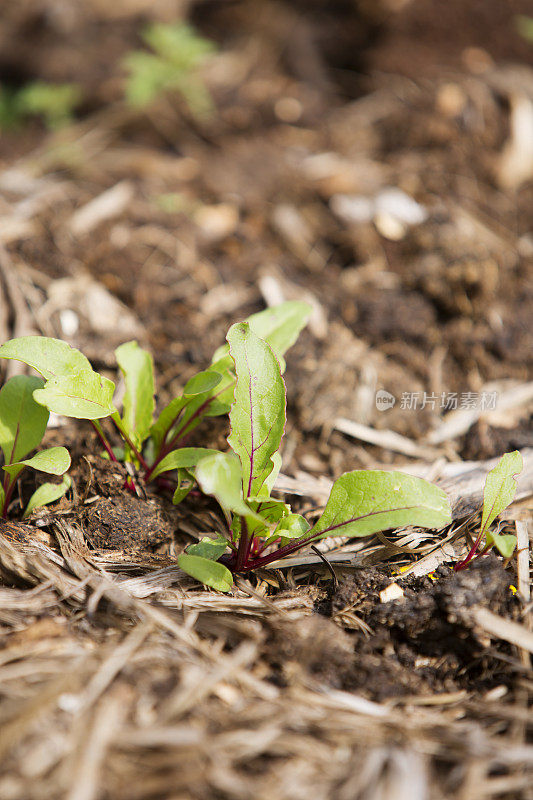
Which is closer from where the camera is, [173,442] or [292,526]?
[292,526]

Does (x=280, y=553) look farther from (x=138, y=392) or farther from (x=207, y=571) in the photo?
(x=138, y=392)

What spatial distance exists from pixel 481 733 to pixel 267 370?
91 centimetres

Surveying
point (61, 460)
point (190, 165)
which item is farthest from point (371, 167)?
point (61, 460)

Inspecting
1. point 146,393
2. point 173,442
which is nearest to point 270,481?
point 173,442

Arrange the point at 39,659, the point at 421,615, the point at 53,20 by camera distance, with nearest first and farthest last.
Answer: the point at 39,659
the point at 421,615
the point at 53,20

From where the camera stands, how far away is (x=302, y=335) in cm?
219

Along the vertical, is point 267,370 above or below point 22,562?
above

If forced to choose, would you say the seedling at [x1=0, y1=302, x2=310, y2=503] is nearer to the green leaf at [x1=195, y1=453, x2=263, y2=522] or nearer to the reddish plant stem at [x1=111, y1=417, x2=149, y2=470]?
the reddish plant stem at [x1=111, y1=417, x2=149, y2=470]

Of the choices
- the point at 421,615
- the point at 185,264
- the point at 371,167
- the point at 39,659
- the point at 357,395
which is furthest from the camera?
the point at 371,167

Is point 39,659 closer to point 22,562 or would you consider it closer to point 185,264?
point 22,562

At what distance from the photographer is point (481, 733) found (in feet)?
3.61

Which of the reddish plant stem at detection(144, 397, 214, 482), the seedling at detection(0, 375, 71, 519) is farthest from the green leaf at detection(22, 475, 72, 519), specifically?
the reddish plant stem at detection(144, 397, 214, 482)

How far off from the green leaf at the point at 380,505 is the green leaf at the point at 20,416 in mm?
800

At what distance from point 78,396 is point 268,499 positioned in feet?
1.79
